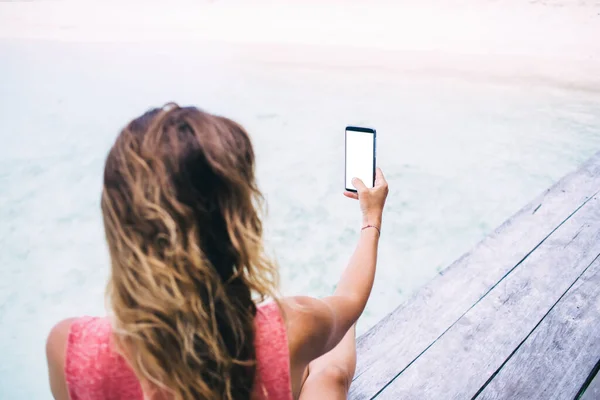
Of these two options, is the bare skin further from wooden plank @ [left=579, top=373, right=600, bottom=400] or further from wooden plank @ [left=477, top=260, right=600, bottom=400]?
wooden plank @ [left=579, top=373, right=600, bottom=400]

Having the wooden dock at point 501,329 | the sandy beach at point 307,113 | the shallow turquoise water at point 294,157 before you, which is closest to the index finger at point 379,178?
the sandy beach at point 307,113

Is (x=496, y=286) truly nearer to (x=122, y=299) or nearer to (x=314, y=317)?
(x=314, y=317)

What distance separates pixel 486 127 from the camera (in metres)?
3.98

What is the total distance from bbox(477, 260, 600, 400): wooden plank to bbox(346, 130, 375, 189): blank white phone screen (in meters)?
0.53

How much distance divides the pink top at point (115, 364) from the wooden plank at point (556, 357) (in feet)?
2.09

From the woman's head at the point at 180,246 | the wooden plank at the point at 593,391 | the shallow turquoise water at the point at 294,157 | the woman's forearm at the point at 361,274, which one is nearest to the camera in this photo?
the woman's head at the point at 180,246

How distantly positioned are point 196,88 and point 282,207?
238cm

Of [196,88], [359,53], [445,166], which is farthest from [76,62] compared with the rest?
[445,166]

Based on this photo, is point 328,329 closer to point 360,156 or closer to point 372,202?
point 372,202

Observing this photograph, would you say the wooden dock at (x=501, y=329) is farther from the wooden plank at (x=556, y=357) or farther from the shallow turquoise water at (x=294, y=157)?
the shallow turquoise water at (x=294, y=157)

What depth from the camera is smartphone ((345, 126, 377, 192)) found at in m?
1.19

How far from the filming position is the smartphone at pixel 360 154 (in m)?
1.19

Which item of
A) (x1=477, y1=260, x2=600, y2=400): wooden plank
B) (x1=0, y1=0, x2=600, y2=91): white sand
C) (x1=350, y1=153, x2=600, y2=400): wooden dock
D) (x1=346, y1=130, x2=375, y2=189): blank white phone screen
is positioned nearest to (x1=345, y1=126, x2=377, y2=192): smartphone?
(x1=346, y1=130, x2=375, y2=189): blank white phone screen

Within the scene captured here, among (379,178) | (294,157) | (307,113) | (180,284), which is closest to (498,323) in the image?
(379,178)
